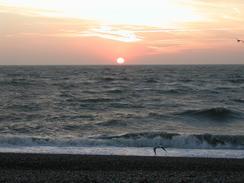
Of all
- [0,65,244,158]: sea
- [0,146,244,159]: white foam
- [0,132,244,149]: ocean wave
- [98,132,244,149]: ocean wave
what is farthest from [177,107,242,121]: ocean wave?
[0,146,244,159]: white foam

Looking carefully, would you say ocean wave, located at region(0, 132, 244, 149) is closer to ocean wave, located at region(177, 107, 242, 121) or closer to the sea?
the sea

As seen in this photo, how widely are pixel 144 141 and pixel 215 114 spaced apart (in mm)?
10992

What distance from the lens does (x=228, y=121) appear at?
1043 inches

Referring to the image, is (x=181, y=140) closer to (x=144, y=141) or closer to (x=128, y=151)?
(x=144, y=141)

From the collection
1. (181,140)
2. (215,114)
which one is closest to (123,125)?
(181,140)

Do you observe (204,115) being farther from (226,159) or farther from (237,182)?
(237,182)

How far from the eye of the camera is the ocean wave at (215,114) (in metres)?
27.9

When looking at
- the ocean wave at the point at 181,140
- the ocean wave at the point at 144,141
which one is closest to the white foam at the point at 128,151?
the ocean wave at the point at 144,141

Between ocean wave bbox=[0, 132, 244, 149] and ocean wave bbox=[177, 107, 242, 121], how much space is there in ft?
26.9

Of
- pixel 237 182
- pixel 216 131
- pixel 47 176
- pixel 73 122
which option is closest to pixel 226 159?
pixel 237 182

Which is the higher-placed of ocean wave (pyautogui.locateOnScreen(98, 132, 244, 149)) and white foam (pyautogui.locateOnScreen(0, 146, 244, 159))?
white foam (pyautogui.locateOnScreen(0, 146, 244, 159))

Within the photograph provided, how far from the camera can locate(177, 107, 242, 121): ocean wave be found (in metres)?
27.9

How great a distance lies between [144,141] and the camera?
1895 centimetres

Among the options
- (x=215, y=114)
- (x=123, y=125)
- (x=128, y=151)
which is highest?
(x=128, y=151)
